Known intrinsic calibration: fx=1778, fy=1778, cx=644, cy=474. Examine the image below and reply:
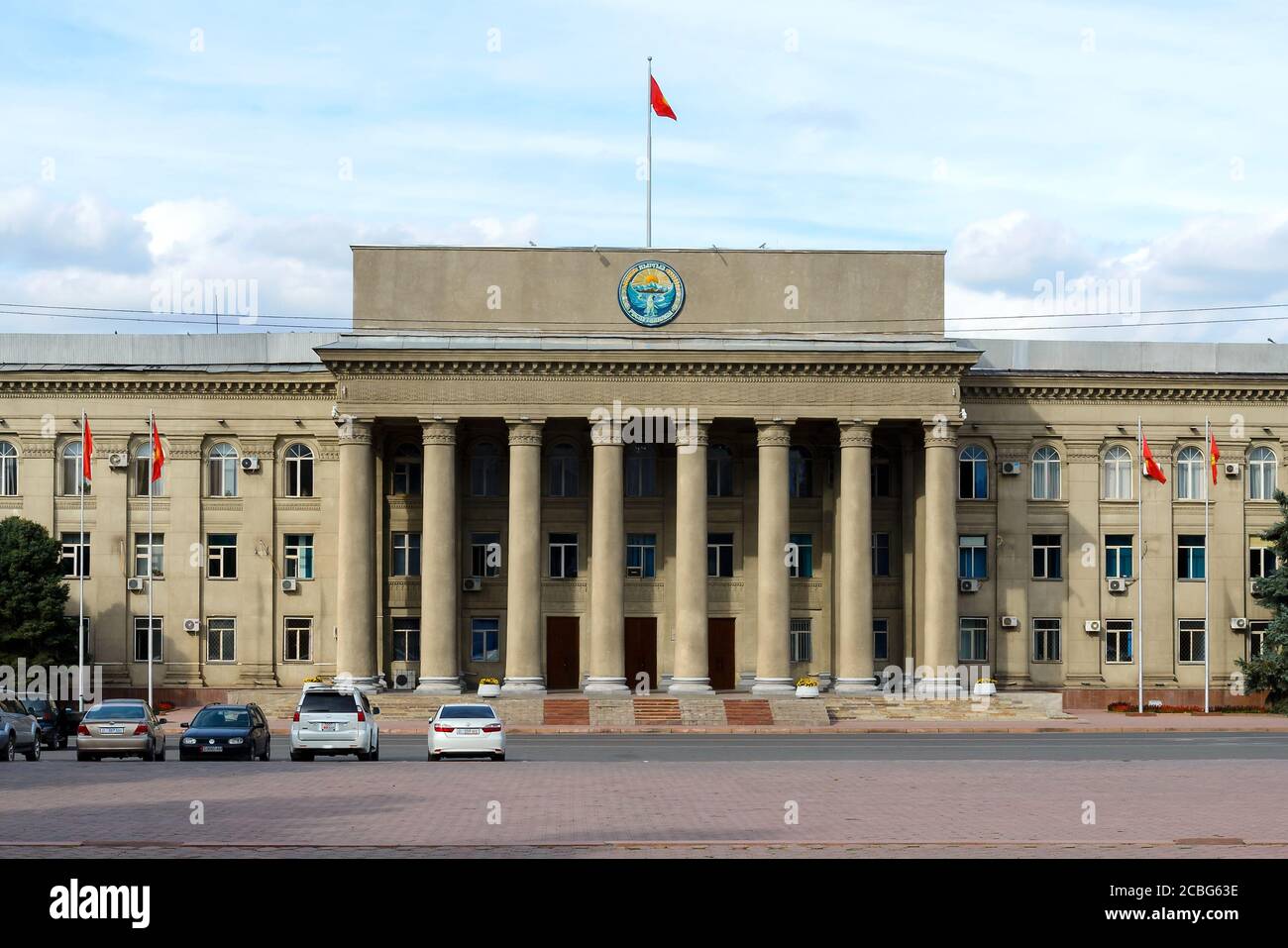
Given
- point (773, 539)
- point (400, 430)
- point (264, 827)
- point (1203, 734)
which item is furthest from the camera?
point (400, 430)

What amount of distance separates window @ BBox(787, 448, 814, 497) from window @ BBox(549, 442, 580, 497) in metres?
7.64

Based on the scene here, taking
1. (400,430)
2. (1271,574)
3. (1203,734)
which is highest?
(400,430)

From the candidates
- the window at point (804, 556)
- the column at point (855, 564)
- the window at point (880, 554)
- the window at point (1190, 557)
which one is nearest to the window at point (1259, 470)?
the window at point (1190, 557)

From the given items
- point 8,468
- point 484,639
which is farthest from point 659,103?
point 8,468

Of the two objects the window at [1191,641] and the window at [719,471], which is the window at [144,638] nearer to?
the window at [719,471]

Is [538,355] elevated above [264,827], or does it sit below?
above

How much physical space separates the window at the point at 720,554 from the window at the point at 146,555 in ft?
63.8

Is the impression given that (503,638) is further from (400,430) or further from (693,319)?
(693,319)

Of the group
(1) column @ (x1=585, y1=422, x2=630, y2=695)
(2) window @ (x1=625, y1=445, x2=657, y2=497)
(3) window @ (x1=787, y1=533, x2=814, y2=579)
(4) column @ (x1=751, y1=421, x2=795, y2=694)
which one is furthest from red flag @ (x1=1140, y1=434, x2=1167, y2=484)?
(1) column @ (x1=585, y1=422, x2=630, y2=695)

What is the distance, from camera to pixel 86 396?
63.1 m

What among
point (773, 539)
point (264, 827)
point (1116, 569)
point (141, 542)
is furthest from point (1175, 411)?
point (264, 827)

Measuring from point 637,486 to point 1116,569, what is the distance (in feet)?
57.8

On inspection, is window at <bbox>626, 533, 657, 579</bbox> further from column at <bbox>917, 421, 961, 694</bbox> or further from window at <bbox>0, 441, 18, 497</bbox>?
window at <bbox>0, 441, 18, 497</bbox>

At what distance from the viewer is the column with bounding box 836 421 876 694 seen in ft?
192
